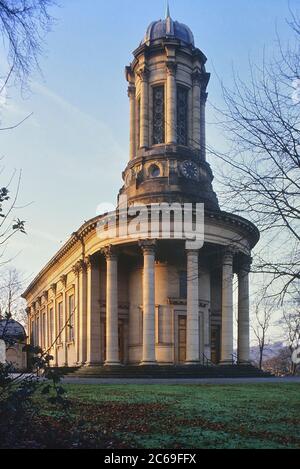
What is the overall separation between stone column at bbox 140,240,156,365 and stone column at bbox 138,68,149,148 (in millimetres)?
9550

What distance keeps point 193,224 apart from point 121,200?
8.59 meters

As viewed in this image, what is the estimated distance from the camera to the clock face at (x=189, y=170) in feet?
128

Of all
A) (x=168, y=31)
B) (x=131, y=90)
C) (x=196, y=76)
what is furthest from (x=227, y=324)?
(x=168, y=31)

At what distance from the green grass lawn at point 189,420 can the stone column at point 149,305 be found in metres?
16.3

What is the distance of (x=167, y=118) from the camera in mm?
39375

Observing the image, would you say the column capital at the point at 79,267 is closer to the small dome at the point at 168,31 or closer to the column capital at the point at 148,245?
the column capital at the point at 148,245

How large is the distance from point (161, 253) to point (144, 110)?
1091 cm

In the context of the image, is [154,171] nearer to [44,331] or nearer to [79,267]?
[79,267]

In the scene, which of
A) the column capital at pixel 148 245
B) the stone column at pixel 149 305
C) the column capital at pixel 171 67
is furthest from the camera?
the column capital at pixel 171 67

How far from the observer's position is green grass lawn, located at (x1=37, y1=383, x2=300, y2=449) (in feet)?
28.4

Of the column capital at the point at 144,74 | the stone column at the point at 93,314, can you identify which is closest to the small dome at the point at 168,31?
the column capital at the point at 144,74

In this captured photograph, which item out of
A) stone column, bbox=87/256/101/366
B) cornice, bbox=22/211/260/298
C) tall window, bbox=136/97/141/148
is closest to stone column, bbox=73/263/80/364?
stone column, bbox=87/256/101/366
